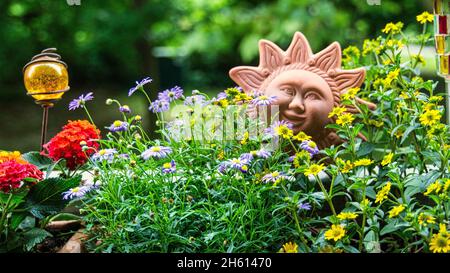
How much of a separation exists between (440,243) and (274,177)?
0.42 m

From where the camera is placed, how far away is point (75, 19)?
643 centimetres

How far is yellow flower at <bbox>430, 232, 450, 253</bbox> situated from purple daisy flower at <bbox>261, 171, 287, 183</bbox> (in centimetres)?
39

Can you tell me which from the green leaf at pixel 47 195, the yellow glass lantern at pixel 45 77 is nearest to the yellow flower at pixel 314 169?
the green leaf at pixel 47 195

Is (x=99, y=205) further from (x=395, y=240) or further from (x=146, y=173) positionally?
(x=395, y=240)

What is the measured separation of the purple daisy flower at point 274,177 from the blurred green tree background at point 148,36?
3.76m

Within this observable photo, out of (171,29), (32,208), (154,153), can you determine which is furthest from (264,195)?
(171,29)

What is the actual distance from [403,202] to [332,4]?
5.07 metres

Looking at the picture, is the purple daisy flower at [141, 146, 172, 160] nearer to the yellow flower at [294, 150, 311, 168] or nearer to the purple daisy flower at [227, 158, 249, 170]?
the purple daisy flower at [227, 158, 249, 170]

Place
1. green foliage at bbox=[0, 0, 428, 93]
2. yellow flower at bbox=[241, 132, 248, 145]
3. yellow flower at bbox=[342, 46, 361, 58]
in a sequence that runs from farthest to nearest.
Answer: green foliage at bbox=[0, 0, 428, 93] → yellow flower at bbox=[342, 46, 361, 58] → yellow flower at bbox=[241, 132, 248, 145]

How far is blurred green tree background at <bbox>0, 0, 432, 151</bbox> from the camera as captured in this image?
6.00m

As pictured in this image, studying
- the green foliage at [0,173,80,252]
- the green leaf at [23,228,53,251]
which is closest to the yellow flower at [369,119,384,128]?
the green foliage at [0,173,80,252]

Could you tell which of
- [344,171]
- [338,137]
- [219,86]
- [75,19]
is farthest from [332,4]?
[344,171]

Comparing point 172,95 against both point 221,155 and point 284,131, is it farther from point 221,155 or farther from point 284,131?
point 284,131

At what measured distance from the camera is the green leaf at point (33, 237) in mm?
1880
